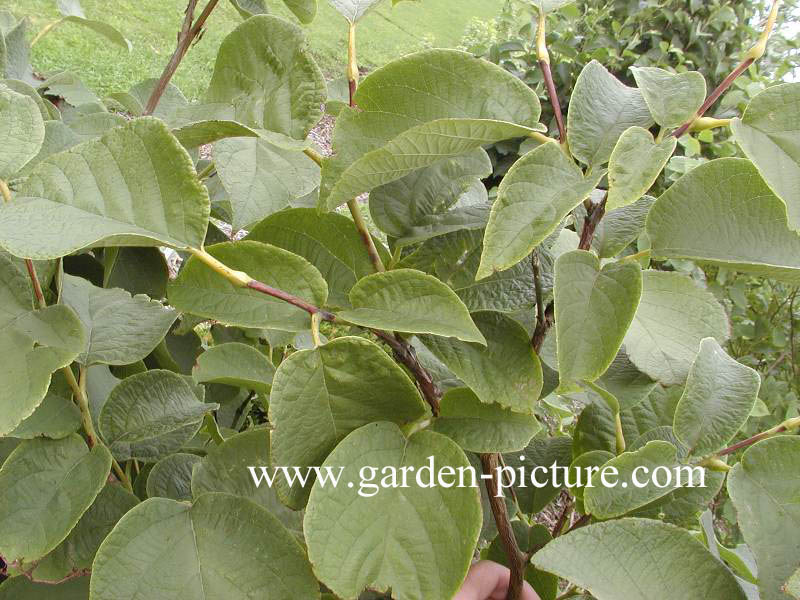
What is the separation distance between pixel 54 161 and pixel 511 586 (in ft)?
1.42

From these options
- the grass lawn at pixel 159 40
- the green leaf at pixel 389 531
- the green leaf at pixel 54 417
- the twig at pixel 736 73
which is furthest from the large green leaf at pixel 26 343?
the grass lawn at pixel 159 40

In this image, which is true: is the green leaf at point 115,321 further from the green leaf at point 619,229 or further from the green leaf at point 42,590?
the green leaf at point 619,229

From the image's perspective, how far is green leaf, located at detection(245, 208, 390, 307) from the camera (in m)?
0.49

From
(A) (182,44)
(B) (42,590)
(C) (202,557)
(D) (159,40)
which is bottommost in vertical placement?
(D) (159,40)

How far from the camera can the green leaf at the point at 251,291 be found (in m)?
0.41

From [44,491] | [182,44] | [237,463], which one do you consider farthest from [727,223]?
[182,44]

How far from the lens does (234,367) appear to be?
52 centimetres

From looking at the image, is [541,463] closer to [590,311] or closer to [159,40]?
[590,311]

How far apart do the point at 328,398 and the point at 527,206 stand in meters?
0.16

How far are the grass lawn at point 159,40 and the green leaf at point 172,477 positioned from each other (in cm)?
299

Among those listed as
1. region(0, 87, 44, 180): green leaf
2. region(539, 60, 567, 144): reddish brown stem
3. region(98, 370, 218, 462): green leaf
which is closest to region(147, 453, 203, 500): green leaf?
region(98, 370, 218, 462): green leaf

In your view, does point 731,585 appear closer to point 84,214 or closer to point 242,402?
point 84,214

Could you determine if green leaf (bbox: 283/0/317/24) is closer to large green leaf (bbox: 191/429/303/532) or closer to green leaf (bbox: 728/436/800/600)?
→ large green leaf (bbox: 191/429/303/532)

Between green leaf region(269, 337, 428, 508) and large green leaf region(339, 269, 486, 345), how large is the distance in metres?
0.02
